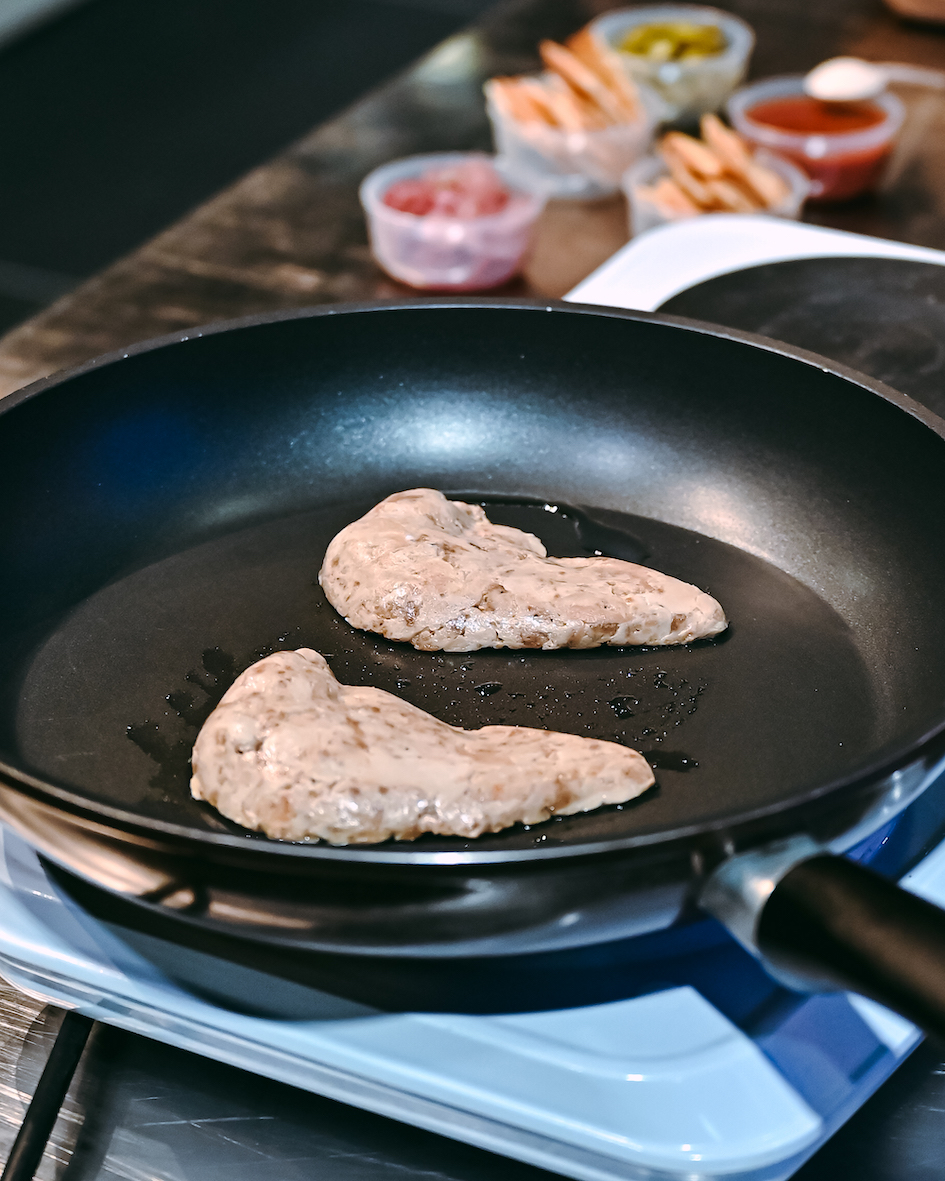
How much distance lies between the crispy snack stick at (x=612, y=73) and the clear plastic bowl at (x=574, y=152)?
0.02 m

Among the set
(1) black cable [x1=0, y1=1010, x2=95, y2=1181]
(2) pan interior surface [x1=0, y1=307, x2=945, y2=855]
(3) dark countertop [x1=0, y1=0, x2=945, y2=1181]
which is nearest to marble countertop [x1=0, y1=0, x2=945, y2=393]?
(3) dark countertop [x1=0, y1=0, x2=945, y2=1181]

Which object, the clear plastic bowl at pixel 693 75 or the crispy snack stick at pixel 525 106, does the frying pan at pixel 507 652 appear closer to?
the crispy snack stick at pixel 525 106

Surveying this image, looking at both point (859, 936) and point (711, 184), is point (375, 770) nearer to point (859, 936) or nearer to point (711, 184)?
point (859, 936)

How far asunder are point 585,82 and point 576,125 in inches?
3.2

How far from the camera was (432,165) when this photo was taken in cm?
160

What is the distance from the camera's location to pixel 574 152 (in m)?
1.66

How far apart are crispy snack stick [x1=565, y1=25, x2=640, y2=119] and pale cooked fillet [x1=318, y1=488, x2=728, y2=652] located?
1065mm

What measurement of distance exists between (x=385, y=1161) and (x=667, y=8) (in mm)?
2046

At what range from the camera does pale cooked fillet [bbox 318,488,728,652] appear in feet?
2.67

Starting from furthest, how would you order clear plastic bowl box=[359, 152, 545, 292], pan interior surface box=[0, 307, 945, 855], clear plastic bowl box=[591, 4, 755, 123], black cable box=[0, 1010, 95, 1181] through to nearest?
clear plastic bowl box=[591, 4, 755, 123] → clear plastic bowl box=[359, 152, 545, 292] → pan interior surface box=[0, 307, 945, 855] → black cable box=[0, 1010, 95, 1181]

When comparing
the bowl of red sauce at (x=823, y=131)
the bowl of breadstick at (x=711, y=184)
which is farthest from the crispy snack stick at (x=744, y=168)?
the bowl of red sauce at (x=823, y=131)

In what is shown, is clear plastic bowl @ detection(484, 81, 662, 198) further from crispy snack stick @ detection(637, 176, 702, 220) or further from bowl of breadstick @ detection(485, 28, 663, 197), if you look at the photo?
crispy snack stick @ detection(637, 176, 702, 220)

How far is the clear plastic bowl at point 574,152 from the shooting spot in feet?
5.45

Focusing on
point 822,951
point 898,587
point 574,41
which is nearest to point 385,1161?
point 822,951
